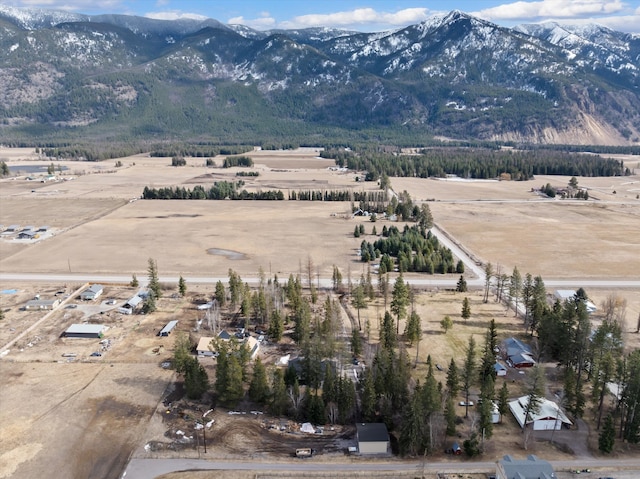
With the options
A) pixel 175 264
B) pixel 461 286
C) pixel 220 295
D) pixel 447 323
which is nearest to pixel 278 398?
pixel 447 323

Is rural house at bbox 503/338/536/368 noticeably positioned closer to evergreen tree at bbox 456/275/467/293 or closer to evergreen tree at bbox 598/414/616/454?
evergreen tree at bbox 598/414/616/454

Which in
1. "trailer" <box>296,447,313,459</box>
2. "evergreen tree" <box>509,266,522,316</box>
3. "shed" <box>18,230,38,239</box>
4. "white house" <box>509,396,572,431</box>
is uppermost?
"shed" <box>18,230,38,239</box>

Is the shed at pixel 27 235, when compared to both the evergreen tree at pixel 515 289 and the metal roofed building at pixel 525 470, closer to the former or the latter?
the evergreen tree at pixel 515 289

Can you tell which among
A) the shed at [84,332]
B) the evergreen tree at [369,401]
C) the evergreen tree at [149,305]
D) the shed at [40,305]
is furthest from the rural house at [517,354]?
the shed at [40,305]

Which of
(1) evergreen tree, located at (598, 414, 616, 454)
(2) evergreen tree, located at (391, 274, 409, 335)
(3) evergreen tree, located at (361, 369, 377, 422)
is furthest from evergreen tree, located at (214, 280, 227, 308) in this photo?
(1) evergreen tree, located at (598, 414, 616, 454)

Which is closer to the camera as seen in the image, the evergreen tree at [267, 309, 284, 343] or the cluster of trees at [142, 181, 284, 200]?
the evergreen tree at [267, 309, 284, 343]
